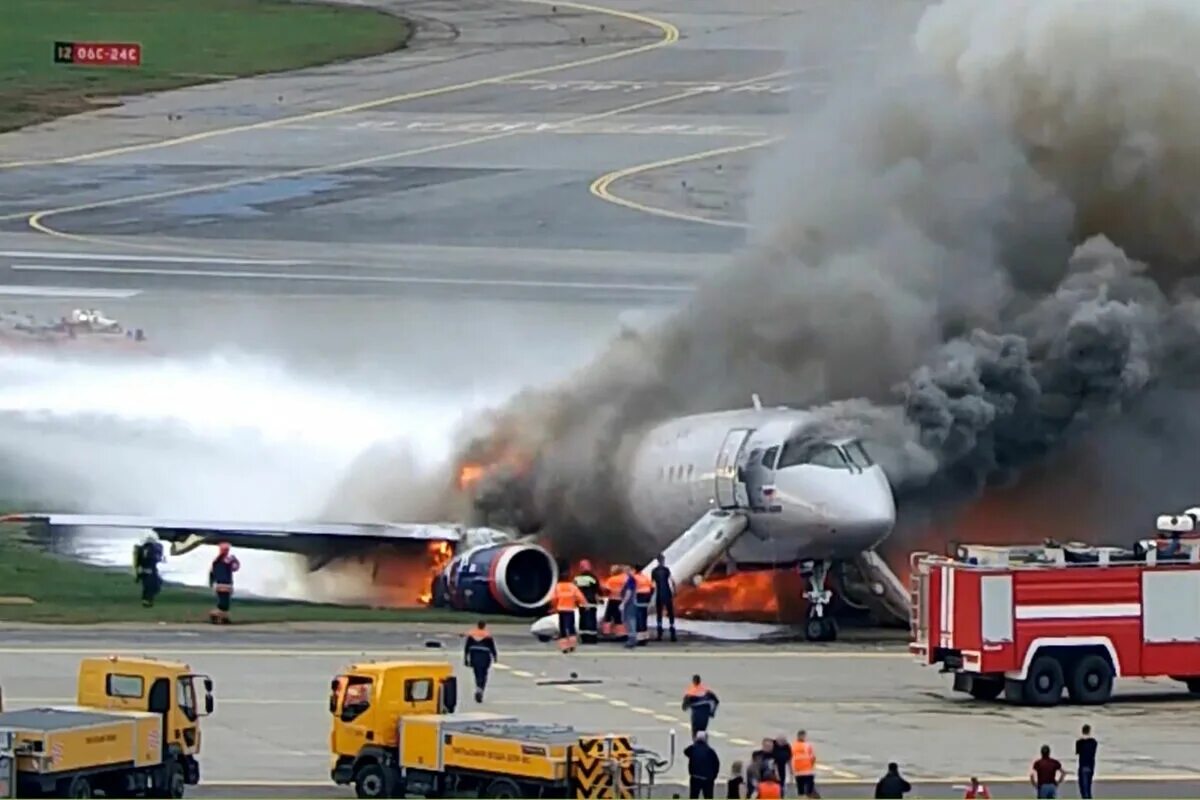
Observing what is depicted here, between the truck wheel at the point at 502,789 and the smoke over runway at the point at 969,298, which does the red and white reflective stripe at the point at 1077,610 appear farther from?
the truck wheel at the point at 502,789

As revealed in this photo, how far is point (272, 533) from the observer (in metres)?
58.2

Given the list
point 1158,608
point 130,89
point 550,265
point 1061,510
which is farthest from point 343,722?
point 130,89

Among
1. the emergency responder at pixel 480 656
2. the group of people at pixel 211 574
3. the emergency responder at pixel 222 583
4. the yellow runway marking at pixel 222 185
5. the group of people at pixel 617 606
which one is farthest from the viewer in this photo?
the yellow runway marking at pixel 222 185

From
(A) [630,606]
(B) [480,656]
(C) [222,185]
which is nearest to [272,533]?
(A) [630,606]

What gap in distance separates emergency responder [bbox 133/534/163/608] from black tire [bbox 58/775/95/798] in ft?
72.2

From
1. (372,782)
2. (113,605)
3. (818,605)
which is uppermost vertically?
(818,605)

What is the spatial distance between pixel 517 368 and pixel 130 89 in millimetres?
42245

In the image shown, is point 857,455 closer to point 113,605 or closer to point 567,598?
point 567,598

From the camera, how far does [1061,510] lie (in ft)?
196

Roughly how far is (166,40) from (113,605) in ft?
240

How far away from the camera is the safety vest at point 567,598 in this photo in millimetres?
53062

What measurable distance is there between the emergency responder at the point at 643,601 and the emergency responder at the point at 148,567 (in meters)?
9.44

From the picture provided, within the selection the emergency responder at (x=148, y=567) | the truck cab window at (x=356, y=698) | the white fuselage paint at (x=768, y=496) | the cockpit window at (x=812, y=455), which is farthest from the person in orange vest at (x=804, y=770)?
the emergency responder at (x=148, y=567)

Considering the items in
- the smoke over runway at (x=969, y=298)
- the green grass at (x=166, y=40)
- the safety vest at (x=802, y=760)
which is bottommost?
the safety vest at (x=802, y=760)
